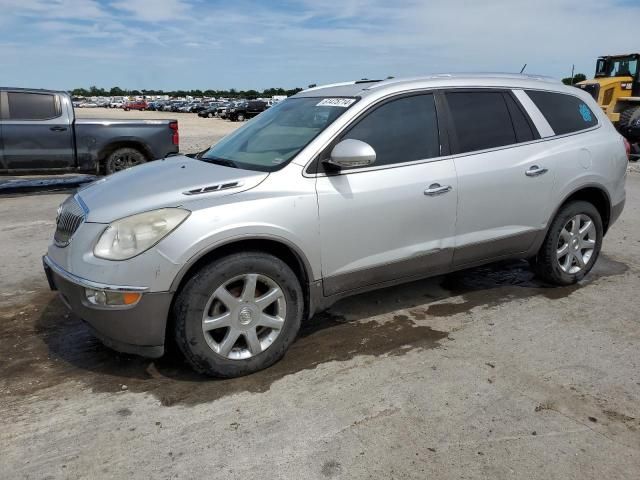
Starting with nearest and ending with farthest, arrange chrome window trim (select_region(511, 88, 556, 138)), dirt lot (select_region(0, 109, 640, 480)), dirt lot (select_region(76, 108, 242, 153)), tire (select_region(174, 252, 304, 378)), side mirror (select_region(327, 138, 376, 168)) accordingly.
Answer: dirt lot (select_region(0, 109, 640, 480)), tire (select_region(174, 252, 304, 378)), side mirror (select_region(327, 138, 376, 168)), chrome window trim (select_region(511, 88, 556, 138)), dirt lot (select_region(76, 108, 242, 153))

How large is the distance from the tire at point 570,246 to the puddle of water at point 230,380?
145 mm

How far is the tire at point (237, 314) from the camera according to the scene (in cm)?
324

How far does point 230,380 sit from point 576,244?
11.0 ft

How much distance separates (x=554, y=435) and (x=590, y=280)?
2.87m

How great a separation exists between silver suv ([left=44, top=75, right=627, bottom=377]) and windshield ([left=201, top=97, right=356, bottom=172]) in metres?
0.02

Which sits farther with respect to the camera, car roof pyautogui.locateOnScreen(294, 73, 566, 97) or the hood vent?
car roof pyautogui.locateOnScreen(294, 73, 566, 97)

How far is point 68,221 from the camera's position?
3.56m

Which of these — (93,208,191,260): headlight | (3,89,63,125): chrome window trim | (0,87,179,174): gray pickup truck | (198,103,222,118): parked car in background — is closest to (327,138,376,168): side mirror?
(93,208,191,260): headlight

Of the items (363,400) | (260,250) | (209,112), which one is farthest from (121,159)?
(209,112)

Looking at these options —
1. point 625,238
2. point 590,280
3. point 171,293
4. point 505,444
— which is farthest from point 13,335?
point 625,238

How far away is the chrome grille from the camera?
3.44 meters

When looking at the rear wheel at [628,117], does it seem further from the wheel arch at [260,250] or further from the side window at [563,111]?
the wheel arch at [260,250]

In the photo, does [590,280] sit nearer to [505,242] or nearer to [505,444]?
[505,242]

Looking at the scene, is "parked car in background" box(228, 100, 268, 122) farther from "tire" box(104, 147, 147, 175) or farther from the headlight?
the headlight
